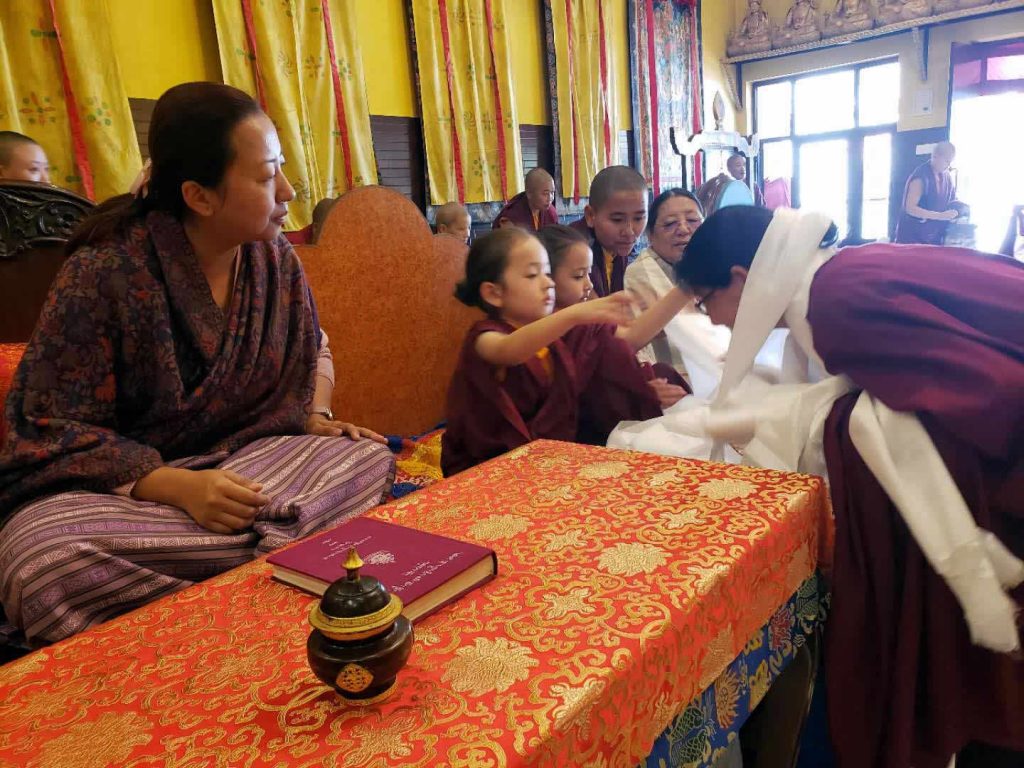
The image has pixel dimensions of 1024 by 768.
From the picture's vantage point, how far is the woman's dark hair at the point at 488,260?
5.98ft

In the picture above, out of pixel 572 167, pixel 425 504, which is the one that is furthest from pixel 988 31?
pixel 425 504

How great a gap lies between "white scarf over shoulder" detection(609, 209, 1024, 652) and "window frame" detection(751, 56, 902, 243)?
26.9ft

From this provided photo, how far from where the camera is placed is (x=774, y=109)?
9531 mm

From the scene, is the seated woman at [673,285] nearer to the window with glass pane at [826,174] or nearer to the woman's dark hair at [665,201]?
the woman's dark hair at [665,201]

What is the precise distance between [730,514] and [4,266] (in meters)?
1.83

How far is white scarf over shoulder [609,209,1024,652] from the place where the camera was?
1042 mm

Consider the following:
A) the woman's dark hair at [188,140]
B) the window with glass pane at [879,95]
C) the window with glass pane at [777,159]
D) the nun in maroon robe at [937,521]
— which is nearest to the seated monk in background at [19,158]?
the woman's dark hair at [188,140]

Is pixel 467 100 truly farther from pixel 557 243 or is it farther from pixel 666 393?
pixel 666 393

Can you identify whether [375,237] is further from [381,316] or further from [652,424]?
[652,424]

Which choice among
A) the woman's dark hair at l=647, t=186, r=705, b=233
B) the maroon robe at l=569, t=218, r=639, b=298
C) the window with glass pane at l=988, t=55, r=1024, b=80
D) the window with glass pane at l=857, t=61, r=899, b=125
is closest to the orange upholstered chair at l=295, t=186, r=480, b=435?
the maroon robe at l=569, t=218, r=639, b=298

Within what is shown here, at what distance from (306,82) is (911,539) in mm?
3775

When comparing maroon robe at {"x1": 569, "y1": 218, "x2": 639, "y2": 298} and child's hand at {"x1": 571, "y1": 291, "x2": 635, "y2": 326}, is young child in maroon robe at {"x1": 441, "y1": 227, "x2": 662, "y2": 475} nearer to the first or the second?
child's hand at {"x1": 571, "y1": 291, "x2": 635, "y2": 326}

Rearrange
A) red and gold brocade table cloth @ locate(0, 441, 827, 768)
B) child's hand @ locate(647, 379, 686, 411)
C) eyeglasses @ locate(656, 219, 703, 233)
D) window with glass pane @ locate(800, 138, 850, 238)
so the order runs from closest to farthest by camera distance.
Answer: red and gold brocade table cloth @ locate(0, 441, 827, 768)
child's hand @ locate(647, 379, 686, 411)
eyeglasses @ locate(656, 219, 703, 233)
window with glass pane @ locate(800, 138, 850, 238)

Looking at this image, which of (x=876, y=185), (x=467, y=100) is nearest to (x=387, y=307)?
(x=467, y=100)
